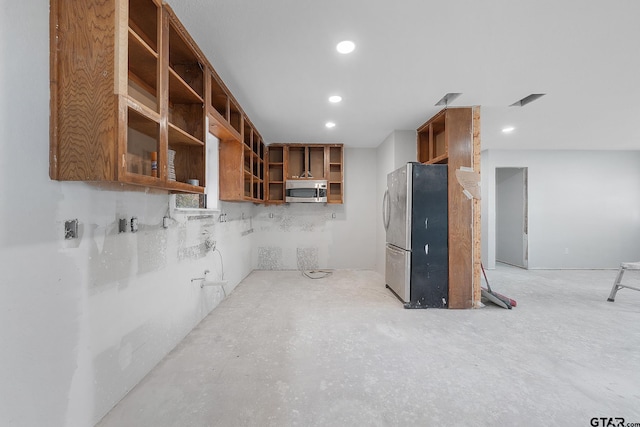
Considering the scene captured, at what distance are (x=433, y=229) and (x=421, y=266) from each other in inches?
19.2

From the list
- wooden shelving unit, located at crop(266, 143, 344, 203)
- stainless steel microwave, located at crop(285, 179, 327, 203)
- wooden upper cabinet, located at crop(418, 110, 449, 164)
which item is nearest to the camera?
wooden upper cabinet, located at crop(418, 110, 449, 164)

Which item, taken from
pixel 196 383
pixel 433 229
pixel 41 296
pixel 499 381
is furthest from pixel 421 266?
pixel 41 296

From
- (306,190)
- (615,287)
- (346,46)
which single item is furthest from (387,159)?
(615,287)

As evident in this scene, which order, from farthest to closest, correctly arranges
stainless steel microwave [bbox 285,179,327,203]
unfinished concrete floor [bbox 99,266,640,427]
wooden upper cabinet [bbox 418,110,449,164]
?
stainless steel microwave [bbox 285,179,327,203], wooden upper cabinet [bbox 418,110,449,164], unfinished concrete floor [bbox 99,266,640,427]

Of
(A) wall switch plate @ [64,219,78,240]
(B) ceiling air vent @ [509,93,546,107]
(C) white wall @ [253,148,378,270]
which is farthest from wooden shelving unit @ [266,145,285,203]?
(A) wall switch plate @ [64,219,78,240]

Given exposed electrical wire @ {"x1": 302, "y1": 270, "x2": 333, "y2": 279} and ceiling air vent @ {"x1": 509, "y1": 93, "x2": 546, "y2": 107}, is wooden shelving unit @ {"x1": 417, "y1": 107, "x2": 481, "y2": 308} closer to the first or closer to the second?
ceiling air vent @ {"x1": 509, "y1": 93, "x2": 546, "y2": 107}

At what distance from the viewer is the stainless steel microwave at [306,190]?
5078 millimetres

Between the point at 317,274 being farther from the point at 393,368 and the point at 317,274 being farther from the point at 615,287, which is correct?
the point at 615,287

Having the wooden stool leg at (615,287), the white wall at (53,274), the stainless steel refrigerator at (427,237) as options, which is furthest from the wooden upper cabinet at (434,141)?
the white wall at (53,274)

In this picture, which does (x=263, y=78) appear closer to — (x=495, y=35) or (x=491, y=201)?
(x=495, y=35)

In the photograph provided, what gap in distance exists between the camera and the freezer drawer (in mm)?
3357

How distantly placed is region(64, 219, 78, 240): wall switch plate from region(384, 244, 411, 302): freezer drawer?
122 inches

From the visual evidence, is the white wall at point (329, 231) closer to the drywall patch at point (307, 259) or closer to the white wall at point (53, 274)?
the drywall patch at point (307, 259)

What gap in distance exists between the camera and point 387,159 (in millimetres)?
4688
